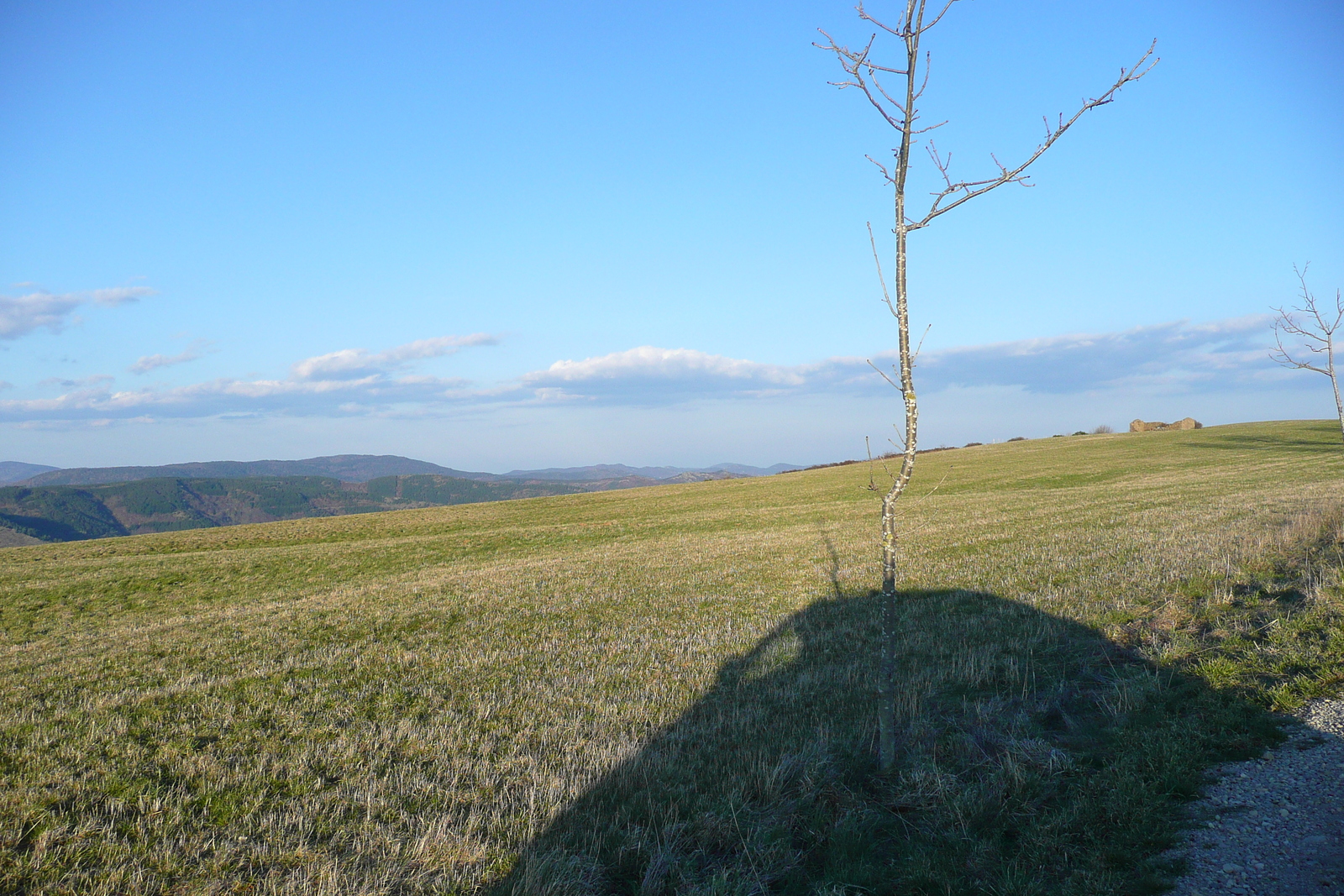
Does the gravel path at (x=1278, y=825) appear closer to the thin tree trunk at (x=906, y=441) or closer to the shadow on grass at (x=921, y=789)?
the shadow on grass at (x=921, y=789)

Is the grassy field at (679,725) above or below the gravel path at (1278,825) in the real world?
below

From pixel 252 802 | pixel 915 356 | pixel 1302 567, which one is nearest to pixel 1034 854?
pixel 915 356

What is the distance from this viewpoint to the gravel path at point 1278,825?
4176mm

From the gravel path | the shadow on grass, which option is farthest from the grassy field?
the gravel path

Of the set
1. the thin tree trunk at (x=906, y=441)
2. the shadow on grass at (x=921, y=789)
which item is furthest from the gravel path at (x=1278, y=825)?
the thin tree trunk at (x=906, y=441)

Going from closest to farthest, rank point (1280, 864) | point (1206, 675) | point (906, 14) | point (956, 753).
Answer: point (1280, 864), point (906, 14), point (956, 753), point (1206, 675)

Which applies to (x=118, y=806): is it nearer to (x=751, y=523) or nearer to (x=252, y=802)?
(x=252, y=802)

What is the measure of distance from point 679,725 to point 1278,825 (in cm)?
548

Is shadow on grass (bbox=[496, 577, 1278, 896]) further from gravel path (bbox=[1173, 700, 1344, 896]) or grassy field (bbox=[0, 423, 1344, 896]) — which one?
gravel path (bbox=[1173, 700, 1344, 896])

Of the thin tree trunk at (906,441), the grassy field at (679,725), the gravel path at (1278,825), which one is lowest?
the grassy field at (679,725)

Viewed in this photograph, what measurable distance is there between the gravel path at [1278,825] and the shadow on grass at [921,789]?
20 centimetres

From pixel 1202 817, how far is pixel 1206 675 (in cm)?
321

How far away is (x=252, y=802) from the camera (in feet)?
20.6

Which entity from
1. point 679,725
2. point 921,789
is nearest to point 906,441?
point 921,789
